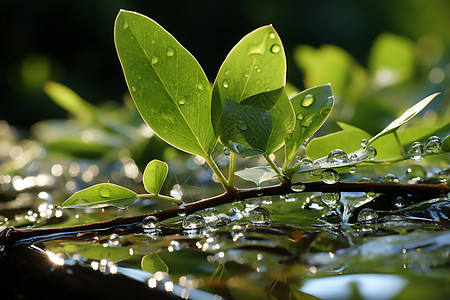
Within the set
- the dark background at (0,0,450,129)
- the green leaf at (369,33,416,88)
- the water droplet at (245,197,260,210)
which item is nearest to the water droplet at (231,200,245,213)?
the water droplet at (245,197,260,210)

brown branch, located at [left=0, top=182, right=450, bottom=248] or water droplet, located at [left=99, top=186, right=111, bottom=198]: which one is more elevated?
water droplet, located at [left=99, top=186, right=111, bottom=198]

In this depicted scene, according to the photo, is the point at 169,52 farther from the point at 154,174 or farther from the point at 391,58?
the point at 391,58

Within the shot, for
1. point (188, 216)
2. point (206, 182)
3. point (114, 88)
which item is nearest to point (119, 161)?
point (206, 182)

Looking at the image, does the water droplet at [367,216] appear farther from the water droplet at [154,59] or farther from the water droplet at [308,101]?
the water droplet at [154,59]

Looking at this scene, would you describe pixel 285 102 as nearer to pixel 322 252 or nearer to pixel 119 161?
pixel 322 252

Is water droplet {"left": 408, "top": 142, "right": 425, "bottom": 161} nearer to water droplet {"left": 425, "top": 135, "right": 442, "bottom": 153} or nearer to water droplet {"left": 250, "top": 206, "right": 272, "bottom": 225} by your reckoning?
water droplet {"left": 425, "top": 135, "right": 442, "bottom": 153}

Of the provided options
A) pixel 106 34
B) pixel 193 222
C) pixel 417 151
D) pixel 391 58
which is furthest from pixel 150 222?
pixel 106 34
